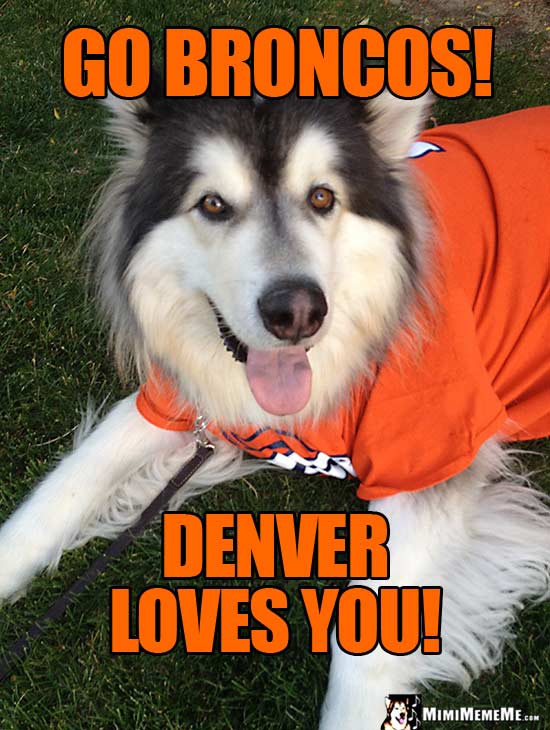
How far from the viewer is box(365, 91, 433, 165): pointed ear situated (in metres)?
2.18

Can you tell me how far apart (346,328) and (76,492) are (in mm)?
1145

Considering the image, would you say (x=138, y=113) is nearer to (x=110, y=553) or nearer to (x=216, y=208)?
(x=216, y=208)

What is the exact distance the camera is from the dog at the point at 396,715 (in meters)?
2.14

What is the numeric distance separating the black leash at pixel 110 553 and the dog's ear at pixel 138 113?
3.18 ft

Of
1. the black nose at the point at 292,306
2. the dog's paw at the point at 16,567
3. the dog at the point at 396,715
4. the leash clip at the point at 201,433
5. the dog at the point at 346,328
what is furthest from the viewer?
the leash clip at the point at 201,433

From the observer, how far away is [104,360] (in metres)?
3.16

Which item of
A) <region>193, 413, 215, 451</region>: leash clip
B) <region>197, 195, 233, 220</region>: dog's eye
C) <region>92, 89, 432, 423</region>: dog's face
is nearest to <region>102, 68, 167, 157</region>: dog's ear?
<region>92, 89, 432, 423</region>: dog's face

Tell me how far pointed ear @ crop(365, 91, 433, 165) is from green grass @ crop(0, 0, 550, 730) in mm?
1234

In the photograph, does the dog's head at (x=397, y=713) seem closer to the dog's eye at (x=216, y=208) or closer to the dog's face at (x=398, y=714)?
the dog's face at (x=398, y=714)

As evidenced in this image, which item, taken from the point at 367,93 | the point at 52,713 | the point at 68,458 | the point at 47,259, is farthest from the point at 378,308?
the point at 47,259

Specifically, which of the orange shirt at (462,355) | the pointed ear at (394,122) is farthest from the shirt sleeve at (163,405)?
the pointed ear at (394,122)

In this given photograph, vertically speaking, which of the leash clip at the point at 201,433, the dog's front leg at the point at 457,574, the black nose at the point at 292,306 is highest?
the black nose at the point at 292,306

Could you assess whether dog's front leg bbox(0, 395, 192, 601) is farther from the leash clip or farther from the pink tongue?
the pink tongue

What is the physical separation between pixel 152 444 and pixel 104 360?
58 centimetres
